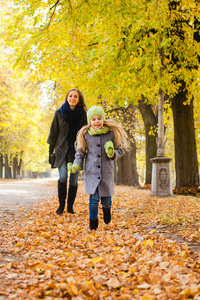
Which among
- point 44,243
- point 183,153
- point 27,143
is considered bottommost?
point 44,243

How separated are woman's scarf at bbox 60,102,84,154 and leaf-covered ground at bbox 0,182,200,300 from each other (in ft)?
4.68

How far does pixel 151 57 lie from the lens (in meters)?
8.41

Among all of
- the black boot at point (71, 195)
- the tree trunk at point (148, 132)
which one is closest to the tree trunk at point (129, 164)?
the tree trunk at point (148, 132)

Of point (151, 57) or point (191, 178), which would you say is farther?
point (191, 178)

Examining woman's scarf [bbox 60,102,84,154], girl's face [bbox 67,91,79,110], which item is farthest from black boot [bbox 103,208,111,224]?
girl's face [bbox 67,91,79,110]

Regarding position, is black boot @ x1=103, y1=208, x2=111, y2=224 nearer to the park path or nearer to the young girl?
the young girl

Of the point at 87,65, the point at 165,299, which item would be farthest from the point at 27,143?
the point at 165,299

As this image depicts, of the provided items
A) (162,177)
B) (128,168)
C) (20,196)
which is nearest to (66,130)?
(162,177)

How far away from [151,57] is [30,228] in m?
5.83

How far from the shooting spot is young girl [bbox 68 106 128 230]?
441cm

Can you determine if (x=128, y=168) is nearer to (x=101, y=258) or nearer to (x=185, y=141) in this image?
(x=185, y=141)

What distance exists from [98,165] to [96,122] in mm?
634

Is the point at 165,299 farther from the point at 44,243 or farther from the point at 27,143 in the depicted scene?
the point at 27,143

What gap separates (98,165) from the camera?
4445mm
